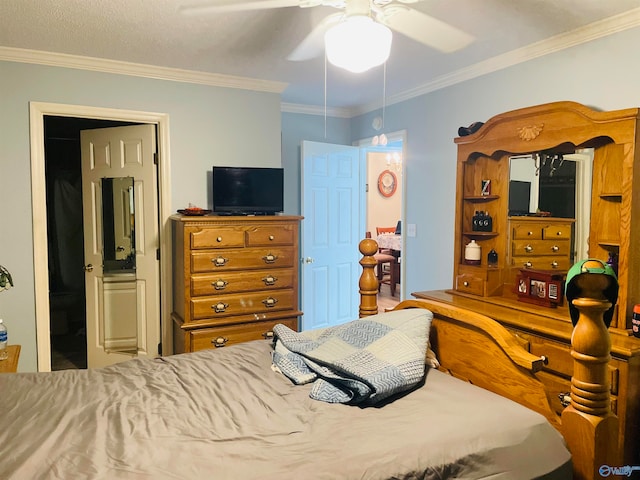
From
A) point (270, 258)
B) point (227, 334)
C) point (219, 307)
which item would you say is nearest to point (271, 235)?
point (270, 258)

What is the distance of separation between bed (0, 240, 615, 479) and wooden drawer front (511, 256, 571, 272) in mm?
1086

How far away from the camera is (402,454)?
4.21 feet

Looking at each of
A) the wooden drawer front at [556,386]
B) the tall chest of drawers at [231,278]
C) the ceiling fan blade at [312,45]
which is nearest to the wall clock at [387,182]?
the tall chest of drawers at [231,278]

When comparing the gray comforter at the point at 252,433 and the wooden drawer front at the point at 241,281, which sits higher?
the wooden drawer front at the point at 241,281

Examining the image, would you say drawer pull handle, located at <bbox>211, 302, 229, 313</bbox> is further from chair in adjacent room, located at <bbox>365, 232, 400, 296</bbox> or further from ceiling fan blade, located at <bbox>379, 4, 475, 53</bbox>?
chair in adjacent room, located at <bbox>365, 232, 400, 296</bbox>

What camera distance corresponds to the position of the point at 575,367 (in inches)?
55.1

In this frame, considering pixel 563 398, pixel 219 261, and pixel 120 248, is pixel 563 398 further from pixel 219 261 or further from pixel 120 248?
pixel 120 248

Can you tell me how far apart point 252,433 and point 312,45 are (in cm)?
236

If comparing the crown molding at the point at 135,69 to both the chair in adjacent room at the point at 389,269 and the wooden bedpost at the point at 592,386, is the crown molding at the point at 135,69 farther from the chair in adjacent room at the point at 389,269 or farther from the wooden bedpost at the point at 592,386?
the chair in adjacent room at the point at 389,269

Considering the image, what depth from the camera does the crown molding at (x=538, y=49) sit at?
252cm

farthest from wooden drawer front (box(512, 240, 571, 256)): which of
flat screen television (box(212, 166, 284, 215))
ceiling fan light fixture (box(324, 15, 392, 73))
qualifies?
flat screen television (box(212, 166, 284, 215))

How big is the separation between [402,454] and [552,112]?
2031mm

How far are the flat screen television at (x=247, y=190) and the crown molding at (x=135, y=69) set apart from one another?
2.32 ft

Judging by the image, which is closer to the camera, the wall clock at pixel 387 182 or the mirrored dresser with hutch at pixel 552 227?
the mirrored dresser with hutch at pixel 552 227
